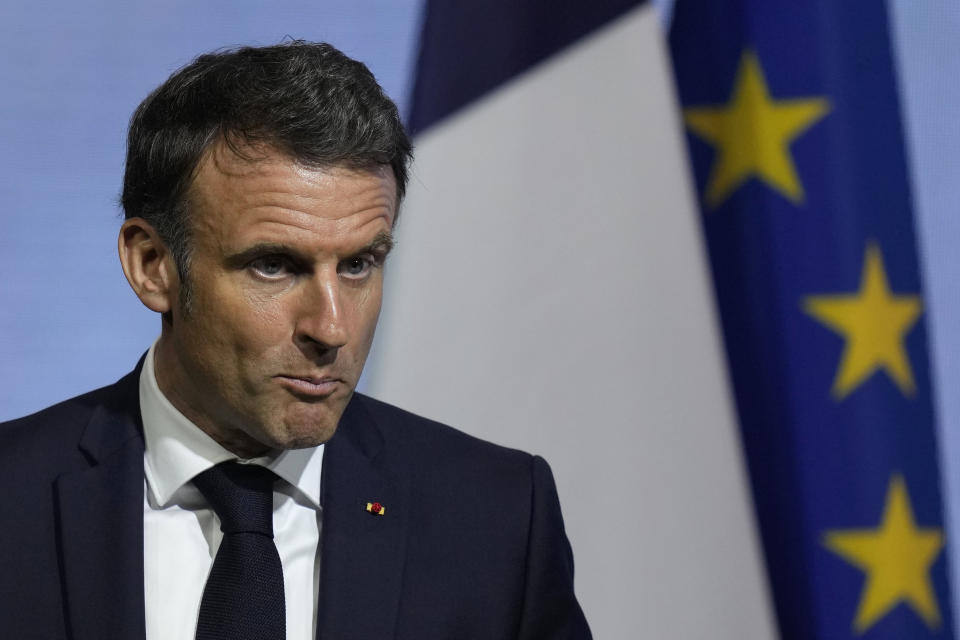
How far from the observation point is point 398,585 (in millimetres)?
1247

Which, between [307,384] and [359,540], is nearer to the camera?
[307,384]

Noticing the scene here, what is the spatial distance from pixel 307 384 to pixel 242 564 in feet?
0.67

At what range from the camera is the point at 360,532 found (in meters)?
1.25

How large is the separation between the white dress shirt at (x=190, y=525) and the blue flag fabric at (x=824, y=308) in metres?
0.93

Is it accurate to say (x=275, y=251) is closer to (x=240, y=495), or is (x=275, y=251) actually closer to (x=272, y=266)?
(x=272, y=266)

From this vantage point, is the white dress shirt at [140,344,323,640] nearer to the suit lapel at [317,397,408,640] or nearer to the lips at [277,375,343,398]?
the suit lapel at [317,397,408,640]

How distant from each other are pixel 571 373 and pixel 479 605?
2.30 ft

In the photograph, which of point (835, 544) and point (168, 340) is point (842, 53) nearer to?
point (835, 544)

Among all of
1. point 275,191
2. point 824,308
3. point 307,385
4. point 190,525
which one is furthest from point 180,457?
point 824,308

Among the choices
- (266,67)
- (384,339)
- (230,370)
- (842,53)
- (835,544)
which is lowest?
(835,544)

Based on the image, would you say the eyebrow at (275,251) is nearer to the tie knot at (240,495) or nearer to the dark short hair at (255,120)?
the dark short hair at (255,120)

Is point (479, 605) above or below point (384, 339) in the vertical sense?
below

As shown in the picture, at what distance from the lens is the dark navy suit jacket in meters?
1.16

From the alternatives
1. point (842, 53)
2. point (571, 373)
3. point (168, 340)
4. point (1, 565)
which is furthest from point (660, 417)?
point (1, 565)
